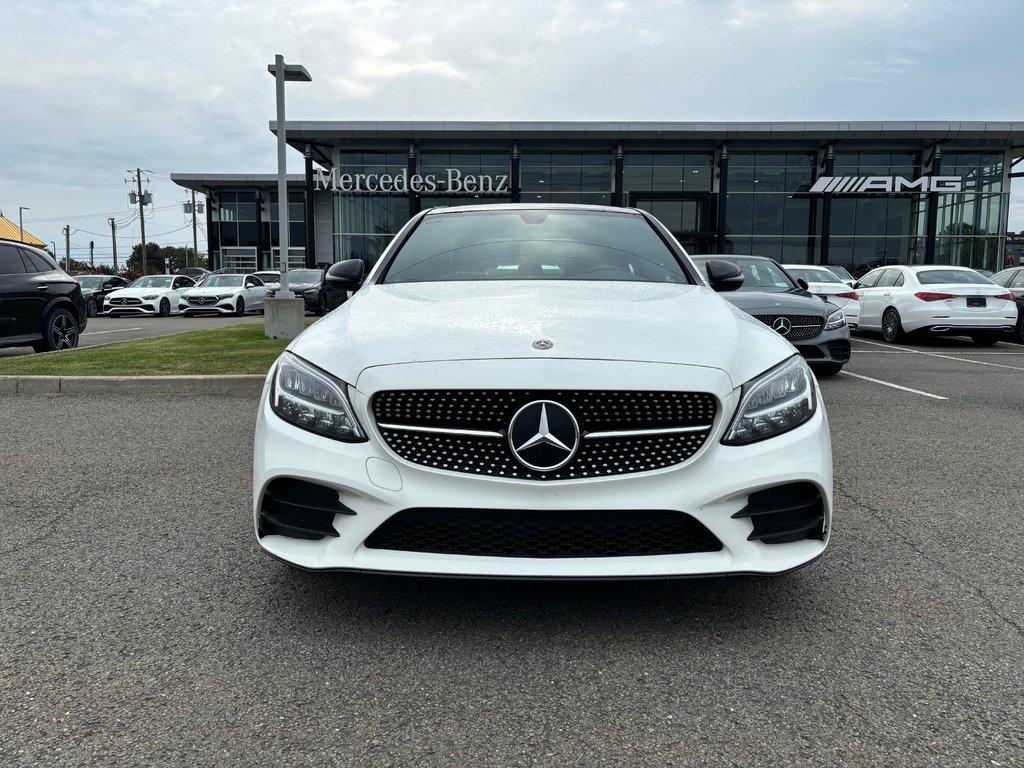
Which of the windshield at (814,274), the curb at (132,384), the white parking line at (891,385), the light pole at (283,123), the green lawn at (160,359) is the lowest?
the white parking line at (891,385)

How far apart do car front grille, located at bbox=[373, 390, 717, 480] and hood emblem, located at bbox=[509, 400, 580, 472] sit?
0.8 inches

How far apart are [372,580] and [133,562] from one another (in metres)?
1.06

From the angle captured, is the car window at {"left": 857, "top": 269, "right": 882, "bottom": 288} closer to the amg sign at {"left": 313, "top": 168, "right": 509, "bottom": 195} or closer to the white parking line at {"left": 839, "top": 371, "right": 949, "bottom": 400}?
the white parking line at {"left": 839, "top": 371, "right": 949, "bottom": 400}

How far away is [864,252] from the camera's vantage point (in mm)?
35344

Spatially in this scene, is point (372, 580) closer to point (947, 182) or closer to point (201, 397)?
point (201, 397)

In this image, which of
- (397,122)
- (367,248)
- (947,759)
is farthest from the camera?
(367,248)

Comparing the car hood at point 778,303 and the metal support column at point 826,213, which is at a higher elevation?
the metal support column at point 826,213

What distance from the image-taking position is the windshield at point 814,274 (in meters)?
16.4

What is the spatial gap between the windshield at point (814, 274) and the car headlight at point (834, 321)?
25.9ft

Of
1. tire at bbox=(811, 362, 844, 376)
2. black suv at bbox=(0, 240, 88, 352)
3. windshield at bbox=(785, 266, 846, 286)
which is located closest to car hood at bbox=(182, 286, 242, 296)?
black suv at bbox=(0, 240, 88, 352)

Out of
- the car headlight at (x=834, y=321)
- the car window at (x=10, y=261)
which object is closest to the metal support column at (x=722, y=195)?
the car headlight at (x=834, y=321)

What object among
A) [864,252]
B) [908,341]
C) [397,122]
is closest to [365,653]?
[908,341]

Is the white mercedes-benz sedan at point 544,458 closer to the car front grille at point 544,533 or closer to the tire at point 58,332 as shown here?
the car front grille at point 544,533

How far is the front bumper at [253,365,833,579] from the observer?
2.29 meters
